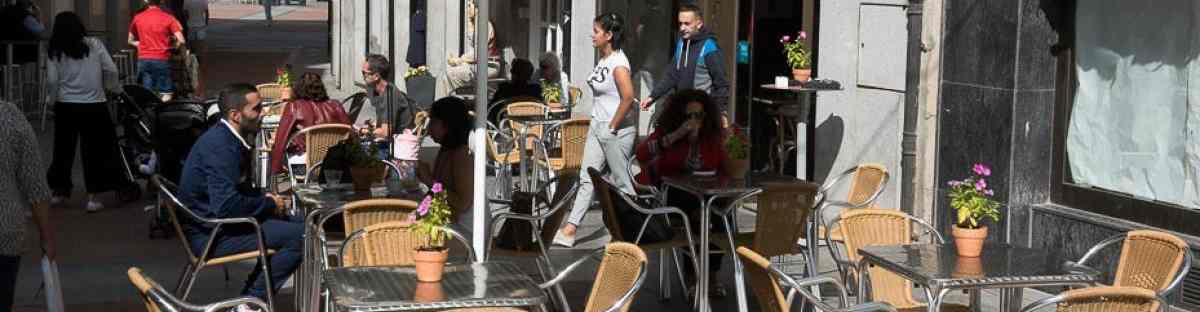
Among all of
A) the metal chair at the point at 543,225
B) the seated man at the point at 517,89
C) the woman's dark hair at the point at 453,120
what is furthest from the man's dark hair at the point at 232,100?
the seated man at the point at 517,89

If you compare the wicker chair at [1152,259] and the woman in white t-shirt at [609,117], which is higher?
the woman in white t-shirt at [609,117]

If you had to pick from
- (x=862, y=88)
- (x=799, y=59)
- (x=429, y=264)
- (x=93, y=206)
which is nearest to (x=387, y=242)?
(x=429, y=264)

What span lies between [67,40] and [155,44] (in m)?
5.21

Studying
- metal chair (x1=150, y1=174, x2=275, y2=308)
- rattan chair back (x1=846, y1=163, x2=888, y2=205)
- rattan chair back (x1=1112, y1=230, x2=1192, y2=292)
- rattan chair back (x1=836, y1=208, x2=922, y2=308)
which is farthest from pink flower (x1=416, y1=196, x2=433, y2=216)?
rattan chair back (x1=846, y1=163, x2=888, y2=205)

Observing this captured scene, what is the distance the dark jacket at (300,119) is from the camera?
11.1 meters

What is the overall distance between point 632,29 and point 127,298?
30.7 ft

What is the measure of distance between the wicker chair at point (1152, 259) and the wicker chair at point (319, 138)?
5282 millimetres

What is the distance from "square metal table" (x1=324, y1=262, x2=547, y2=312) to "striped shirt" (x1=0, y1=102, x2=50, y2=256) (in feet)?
3.67

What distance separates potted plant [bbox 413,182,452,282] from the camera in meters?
5.76

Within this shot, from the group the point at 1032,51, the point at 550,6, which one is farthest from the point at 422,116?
the point at 550,6

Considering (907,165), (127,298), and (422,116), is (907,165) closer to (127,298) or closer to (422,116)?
(422,116)

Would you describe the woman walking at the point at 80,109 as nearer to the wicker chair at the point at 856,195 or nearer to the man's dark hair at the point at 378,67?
the man's dark hair at the point at 378,67

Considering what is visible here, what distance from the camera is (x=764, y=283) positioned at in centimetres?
574

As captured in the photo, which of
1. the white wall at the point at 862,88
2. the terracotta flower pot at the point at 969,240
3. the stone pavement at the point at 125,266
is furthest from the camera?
the white wall at the point at 862,88
